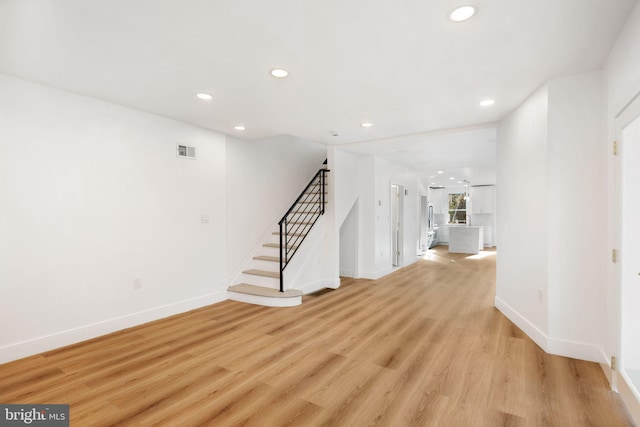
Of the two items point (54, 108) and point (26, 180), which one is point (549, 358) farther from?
point (54, 108)

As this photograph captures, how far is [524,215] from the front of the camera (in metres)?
3.54

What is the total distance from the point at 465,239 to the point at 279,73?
1022 centimetres

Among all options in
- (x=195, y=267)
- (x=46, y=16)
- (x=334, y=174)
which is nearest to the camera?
(x=46, y=16)

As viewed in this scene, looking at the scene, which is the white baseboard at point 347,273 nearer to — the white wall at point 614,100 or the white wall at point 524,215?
the white wall at point 524,215

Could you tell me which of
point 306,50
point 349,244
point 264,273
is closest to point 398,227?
point 349,244

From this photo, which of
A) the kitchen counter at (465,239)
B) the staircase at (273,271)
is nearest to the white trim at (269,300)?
the staircase at (273,271)

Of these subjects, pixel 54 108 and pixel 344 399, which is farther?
pixel 54 108

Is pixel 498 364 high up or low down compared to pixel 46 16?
down

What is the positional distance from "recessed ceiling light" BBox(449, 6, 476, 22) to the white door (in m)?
1.34

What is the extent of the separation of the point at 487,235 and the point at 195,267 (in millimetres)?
12506

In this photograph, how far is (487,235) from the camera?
13.0m

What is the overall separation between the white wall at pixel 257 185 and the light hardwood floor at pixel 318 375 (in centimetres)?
160

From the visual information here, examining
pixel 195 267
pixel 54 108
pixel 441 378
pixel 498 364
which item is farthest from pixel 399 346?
pixel 54 108

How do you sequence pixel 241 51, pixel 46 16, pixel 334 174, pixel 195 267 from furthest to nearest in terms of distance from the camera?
1. pixel 334 174
2. pixel 195 267
3. pixel 241 51
4. pixel 46 16
